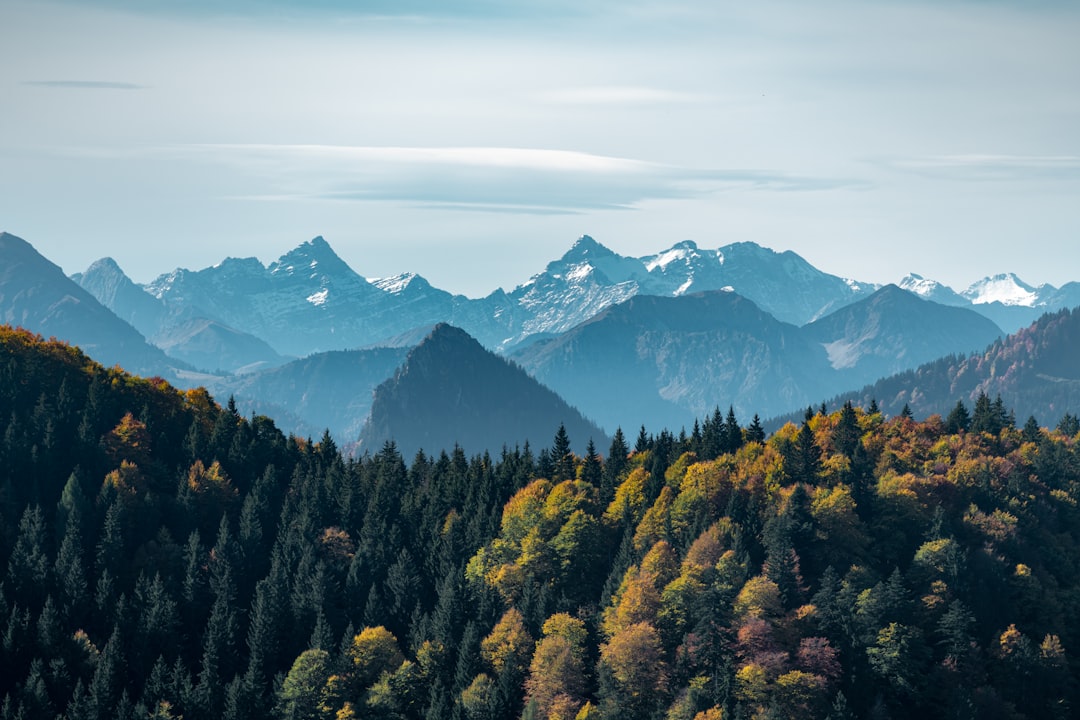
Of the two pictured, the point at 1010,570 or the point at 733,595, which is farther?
the point at 1010,570

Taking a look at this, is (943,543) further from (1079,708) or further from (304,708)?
(304,708)

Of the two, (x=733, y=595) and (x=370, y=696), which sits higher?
(x=733, y=595)

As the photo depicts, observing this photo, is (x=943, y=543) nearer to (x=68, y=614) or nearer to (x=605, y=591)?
(x=605, y=591)

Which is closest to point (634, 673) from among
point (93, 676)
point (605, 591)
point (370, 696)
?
point (605, 591)

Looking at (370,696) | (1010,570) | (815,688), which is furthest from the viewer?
(1010,570)

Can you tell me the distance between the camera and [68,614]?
19662 centimetres

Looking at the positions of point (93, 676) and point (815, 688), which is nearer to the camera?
point (815, 688)

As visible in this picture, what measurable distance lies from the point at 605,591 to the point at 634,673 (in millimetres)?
17921

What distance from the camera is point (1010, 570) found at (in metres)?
200

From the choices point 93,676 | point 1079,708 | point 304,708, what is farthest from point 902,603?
point 93,676

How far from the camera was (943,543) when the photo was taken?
643 feet

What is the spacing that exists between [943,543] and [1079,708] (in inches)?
1051

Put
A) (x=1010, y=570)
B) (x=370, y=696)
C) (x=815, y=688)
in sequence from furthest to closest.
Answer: (x=1010, y=570) → (x=370, y=696) → (x=815, y=688)

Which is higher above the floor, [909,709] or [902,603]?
[902,603]
